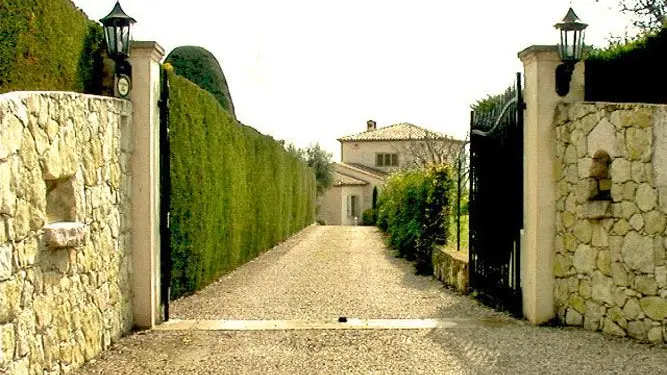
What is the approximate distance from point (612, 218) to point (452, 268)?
4.55m

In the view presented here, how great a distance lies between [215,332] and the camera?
7.49m

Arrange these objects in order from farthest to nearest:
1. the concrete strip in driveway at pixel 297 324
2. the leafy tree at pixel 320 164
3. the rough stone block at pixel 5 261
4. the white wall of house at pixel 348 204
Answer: the white wall of house at pixel 348 204 < the leafy tree at pixel 320 164 < the concrete strip in driveway at pixel 297 324 < the rough stone block at pixel 5 261

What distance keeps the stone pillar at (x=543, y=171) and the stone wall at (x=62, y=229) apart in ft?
13.5

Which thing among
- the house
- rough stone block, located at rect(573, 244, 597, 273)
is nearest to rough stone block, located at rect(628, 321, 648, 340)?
rough stone block, located at rect(573, 244, 597, 273)

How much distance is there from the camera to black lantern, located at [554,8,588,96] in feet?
24.5

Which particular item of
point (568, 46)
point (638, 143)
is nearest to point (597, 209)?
point (638, 143)

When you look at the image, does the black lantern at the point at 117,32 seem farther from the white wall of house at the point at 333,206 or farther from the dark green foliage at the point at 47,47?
the white wall of house at the point at 333,206

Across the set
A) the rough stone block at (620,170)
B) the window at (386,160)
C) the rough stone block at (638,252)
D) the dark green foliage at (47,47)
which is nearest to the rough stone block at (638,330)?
the rough stone block at (638,252)

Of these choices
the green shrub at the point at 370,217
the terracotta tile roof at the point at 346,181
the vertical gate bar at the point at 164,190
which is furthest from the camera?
the terracotta tile roof at the point at 346,181

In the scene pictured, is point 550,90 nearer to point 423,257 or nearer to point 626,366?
point 626,366

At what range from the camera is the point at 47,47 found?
620cm

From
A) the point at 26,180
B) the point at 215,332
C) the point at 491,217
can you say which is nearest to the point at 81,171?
the point at 26,180

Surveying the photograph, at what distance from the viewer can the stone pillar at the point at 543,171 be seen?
7.67m

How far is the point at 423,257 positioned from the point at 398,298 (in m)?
3.95
